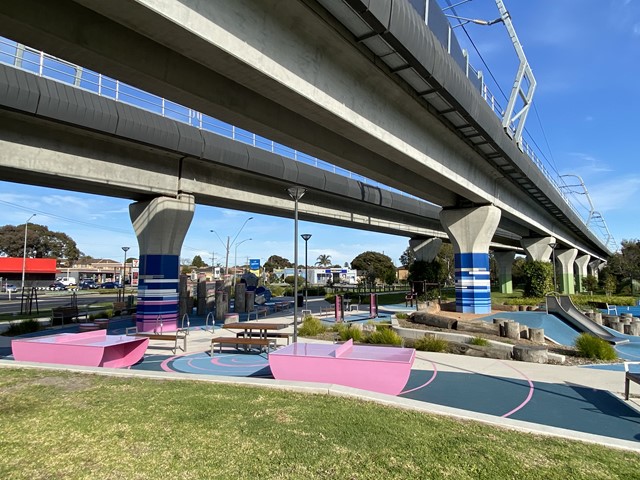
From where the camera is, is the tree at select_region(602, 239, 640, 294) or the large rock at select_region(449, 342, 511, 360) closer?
the large rock at select_region(449, 342, 511, 360)

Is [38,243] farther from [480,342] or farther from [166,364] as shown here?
[480,342]

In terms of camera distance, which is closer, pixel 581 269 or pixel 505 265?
pixel 505 265

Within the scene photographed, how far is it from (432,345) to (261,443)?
10.2 m

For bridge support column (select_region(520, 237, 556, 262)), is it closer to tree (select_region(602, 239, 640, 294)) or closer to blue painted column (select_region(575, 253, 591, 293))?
tree (select_region(602, 239, 640, 294))

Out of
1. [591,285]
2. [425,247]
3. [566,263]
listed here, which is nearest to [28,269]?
[425,247]

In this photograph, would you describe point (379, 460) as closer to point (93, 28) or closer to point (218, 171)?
point (93, 28)

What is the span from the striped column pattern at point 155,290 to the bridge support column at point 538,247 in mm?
39772

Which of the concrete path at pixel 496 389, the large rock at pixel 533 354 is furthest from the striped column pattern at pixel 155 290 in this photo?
the large rock at pixel 533 354

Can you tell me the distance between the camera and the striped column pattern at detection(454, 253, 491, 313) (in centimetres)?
2455

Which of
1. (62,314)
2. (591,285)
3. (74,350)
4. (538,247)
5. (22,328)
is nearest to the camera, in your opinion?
(74,350)

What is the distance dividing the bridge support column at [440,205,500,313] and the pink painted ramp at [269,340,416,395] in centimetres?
1784

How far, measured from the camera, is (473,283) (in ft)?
→ 80.9

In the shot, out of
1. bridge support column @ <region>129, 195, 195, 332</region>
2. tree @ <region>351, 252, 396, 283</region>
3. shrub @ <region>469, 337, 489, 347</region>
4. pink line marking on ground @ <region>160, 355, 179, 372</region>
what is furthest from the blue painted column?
pink line marking on ground @ <region>160, 355, 179, 372</region>

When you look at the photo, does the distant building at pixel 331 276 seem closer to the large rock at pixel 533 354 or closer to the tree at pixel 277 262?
the tree at pixel 277 262
